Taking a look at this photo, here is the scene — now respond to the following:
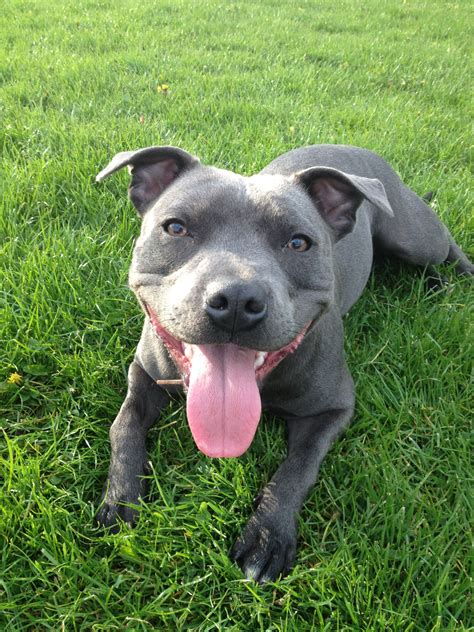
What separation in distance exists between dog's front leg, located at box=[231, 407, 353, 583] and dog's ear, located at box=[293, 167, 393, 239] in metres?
1.06

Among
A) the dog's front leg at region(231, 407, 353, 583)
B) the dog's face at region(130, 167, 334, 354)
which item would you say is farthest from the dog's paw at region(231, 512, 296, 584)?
the dog's face at region(130, 167, 334, 354)

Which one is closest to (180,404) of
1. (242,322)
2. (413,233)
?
(242,322)

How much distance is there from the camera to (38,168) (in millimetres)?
4176

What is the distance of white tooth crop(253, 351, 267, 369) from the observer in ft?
7.45

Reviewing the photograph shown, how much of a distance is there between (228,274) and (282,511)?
40.1 inches

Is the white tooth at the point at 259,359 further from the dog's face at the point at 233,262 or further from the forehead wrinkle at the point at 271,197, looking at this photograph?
the forehead wrinkle at the point at 271,197

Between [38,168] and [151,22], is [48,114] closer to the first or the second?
[38,168]

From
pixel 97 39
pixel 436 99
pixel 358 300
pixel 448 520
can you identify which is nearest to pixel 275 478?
pixel 448 520

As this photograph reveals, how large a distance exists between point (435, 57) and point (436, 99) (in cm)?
188

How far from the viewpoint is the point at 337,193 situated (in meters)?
2.81

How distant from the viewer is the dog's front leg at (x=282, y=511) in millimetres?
2135

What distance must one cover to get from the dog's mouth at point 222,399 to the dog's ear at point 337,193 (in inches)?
38.7

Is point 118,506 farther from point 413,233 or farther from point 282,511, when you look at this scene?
point 413,233

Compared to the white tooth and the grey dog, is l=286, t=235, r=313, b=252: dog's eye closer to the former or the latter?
the grey dog
